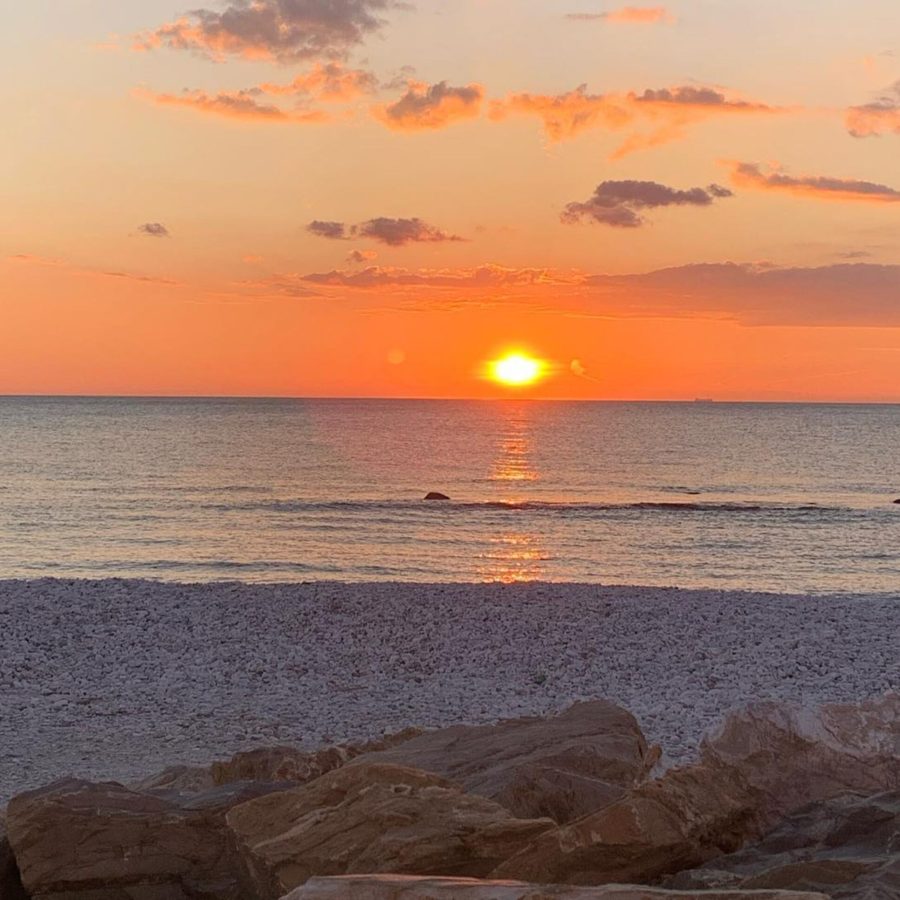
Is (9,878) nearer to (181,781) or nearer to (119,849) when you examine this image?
(119,849)

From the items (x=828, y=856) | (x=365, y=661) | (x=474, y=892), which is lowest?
(x=365, y=661)

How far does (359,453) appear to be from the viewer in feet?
337

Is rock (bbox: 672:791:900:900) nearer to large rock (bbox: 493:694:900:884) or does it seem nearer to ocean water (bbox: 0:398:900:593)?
large rock (bbox: 493:694:900:884)

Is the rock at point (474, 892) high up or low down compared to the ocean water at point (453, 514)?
up

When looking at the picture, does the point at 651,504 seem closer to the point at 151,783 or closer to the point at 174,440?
the point at 151,783

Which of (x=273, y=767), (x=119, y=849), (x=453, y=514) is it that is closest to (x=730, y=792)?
(x=273, y=767)

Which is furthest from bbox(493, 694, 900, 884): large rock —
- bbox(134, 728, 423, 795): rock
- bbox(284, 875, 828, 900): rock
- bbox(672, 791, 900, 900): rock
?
bbox(134, 728, 423, 795): rock

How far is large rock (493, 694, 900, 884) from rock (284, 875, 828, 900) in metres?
0.94

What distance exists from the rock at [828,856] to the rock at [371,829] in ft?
3.44

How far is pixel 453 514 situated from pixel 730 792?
47096 millimetres

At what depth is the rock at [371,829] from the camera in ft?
18.8

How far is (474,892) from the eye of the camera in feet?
15.3

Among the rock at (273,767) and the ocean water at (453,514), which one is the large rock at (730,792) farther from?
the ocean water at (453,514)

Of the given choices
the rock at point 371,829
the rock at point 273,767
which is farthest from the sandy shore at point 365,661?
the rock at point 371,829
